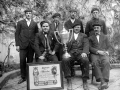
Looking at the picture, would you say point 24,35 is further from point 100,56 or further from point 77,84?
point 100,56

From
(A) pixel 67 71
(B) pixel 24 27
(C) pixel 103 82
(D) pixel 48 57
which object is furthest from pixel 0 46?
(C) pixel 103 82

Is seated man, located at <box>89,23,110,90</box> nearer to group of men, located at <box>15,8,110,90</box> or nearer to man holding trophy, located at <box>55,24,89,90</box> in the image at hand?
group of men, located at <box>15,8,110,90</box>

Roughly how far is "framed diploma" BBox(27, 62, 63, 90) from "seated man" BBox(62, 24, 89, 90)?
0.33 m

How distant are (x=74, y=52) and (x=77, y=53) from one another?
8cm

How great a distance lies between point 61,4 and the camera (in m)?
6.61

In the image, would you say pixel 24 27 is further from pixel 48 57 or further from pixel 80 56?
pixel 80 56

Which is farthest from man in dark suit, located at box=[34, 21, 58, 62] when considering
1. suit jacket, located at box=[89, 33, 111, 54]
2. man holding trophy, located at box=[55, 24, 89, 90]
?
suit jacket, located at box=[89, 33, 111, 54]

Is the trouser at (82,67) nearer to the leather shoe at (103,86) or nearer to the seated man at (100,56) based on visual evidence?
the seated man at (100,56)

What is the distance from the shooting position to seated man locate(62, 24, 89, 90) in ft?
13.0

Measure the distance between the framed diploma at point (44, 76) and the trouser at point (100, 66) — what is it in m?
0.87

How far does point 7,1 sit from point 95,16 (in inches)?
125

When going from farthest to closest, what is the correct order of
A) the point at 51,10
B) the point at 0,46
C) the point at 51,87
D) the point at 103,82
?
1. the point at 51,10
2. the point at 0,46
3. the point at 103,82
4. the point at 51,87

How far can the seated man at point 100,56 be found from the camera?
3943mm

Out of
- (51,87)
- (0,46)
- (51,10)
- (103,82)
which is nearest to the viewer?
(51,87)
